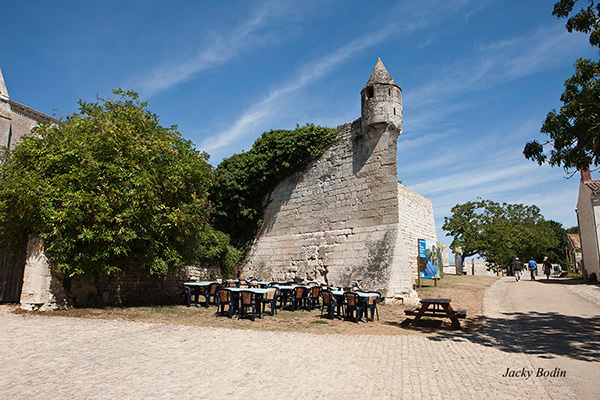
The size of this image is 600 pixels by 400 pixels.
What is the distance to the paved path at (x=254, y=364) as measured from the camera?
147 inches

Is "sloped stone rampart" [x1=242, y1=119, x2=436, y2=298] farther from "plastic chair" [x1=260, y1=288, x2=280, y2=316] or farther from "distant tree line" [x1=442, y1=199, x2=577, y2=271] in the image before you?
"distant tree line" [x1=442, y1=199, x2=577, y2=271]

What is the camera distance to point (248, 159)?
15922 mm

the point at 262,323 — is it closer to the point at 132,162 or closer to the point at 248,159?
the point at 132,162

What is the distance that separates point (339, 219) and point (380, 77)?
17.1 feet

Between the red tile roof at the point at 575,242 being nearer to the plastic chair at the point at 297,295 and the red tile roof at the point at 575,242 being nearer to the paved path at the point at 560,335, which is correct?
the paved path at the point at 560,335

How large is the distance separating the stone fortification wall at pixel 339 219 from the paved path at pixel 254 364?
193 inches

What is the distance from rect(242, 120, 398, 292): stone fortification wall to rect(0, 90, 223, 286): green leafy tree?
15.1 feet

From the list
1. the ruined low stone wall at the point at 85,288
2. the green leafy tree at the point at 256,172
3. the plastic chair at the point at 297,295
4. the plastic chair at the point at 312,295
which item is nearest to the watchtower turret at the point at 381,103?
the green leafy tree at the point at 256,172

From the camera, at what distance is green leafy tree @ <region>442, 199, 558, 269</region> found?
30.5m

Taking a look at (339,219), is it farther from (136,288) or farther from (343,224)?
(136,288)

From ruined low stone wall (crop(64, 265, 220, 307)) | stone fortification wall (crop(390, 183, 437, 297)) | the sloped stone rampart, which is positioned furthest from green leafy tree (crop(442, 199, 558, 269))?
ruined low stone wall (crop(64, 265, 220, 307))

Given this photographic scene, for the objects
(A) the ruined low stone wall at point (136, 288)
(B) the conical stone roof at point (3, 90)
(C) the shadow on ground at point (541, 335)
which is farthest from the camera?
(B) the conical stone roof at point (3, 90)

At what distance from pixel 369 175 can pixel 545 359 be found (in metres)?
8.04

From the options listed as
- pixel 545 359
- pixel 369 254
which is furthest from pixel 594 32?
pixel 369 254
